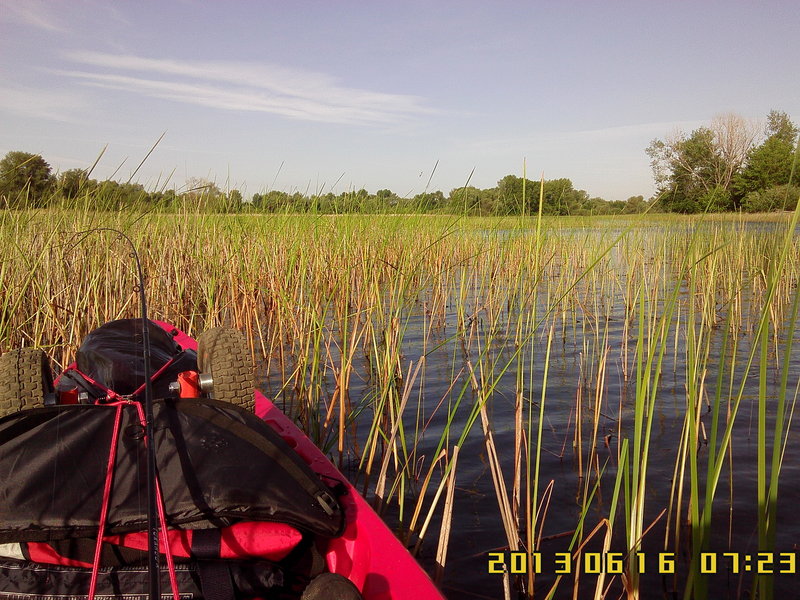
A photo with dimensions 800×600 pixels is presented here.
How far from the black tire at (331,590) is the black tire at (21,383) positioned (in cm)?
173

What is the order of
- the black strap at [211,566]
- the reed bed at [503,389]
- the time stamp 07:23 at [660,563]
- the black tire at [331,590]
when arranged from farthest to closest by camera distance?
the time stamp 07:23 at [660,563], the reed bed at [503,389], the black strap at [211,566], the black tire at [331,590]

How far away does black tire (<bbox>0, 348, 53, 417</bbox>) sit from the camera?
246 cm

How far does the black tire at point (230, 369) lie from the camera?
8.96 ft

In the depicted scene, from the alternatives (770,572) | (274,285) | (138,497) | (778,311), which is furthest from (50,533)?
(778,311)

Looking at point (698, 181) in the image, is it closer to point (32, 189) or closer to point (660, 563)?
point (660, 563)

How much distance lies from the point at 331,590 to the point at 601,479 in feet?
7.57

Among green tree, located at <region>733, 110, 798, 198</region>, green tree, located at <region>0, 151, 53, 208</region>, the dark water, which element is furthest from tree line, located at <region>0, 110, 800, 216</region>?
green tree, located at <region>733, 110, 798, 198</region>

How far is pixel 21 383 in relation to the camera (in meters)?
2.47

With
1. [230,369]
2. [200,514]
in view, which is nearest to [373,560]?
[200,514]

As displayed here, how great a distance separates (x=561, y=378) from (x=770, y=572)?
12.5 feet

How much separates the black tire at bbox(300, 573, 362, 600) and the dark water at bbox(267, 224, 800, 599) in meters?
0.95

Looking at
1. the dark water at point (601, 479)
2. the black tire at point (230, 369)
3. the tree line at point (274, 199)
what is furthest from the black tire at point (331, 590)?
the tree line at point (274, 199)

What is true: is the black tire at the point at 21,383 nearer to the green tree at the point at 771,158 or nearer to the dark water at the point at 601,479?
the dark water at the point at 601,479

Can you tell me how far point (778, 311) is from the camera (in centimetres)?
623
